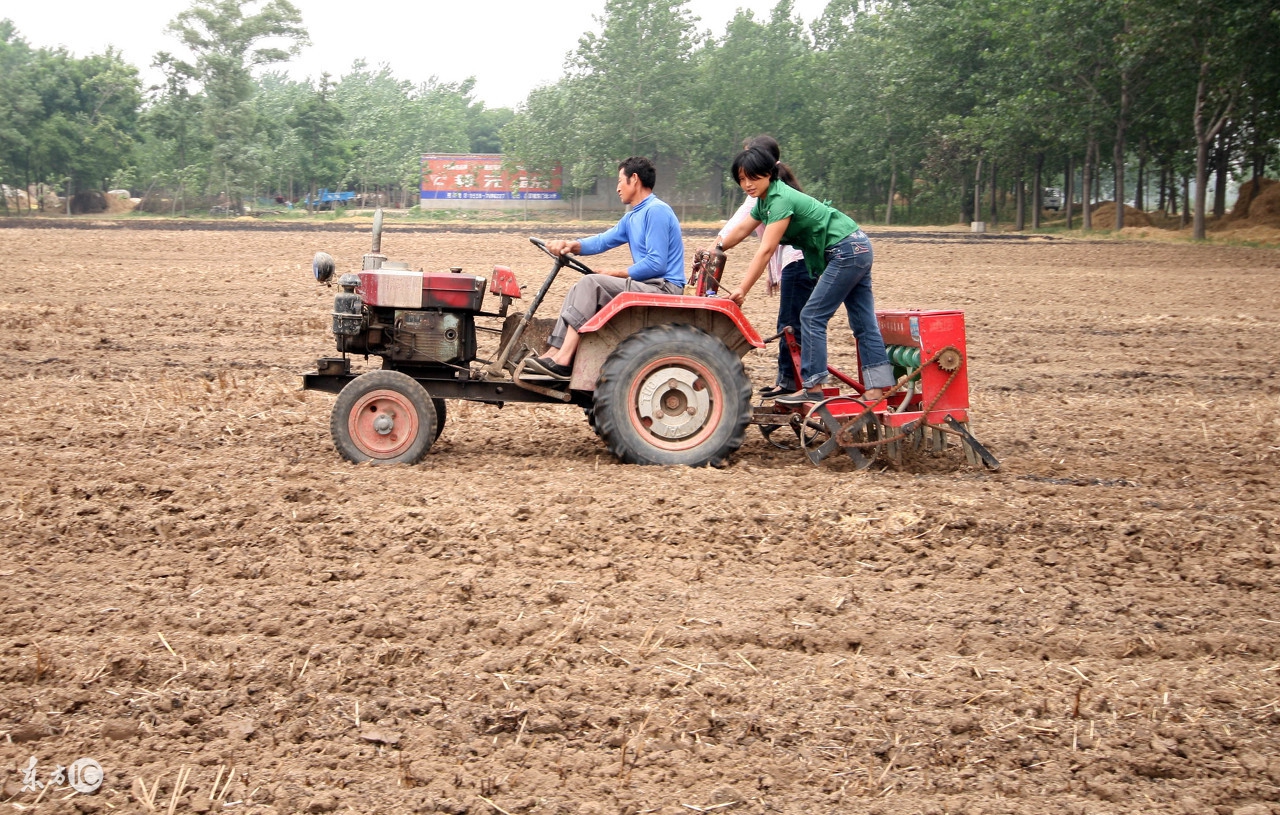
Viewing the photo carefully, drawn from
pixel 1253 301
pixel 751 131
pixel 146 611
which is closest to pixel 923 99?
pixel 751 131

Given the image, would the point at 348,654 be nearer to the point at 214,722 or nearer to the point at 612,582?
the point at 214,722

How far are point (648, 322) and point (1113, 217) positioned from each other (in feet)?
125

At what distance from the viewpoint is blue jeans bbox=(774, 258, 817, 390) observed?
728 centimetres

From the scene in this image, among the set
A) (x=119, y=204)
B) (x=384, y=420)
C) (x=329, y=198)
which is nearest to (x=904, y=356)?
(x=384, y=420)

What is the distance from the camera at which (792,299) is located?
746 centimetres

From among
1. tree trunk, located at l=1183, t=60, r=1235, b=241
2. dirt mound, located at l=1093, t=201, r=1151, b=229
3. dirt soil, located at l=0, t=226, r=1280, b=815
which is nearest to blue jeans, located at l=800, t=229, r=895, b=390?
dirt soil, located at l=0, t=226, r=1280, b=815

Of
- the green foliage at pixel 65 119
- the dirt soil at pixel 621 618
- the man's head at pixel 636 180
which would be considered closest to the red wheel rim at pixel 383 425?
the dirt soil at pixel 621 618

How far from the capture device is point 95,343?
11445 millimetres

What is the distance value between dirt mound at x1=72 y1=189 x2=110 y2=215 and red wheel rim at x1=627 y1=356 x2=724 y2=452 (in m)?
50.0

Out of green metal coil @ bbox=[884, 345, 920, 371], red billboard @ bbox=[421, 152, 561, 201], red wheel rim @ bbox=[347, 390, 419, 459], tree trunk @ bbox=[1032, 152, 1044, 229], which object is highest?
red billboard @ bbox=[421, 152, 561, 201]

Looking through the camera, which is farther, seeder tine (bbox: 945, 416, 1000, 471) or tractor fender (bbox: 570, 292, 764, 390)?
seeder tine (bbox: 945, 416, 1000, 471)

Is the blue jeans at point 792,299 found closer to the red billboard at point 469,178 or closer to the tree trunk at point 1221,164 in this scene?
the tree trunk at point 1221,164

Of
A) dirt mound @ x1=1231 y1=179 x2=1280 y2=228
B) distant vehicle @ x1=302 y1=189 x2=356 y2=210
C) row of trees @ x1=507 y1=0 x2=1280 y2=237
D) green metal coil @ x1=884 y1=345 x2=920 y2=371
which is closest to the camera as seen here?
green metal coil @ x1=884 y1=345 x2=920 y2=371

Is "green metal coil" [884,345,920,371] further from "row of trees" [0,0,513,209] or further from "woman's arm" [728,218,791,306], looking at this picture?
"row of trees" [0,0,513,209]
